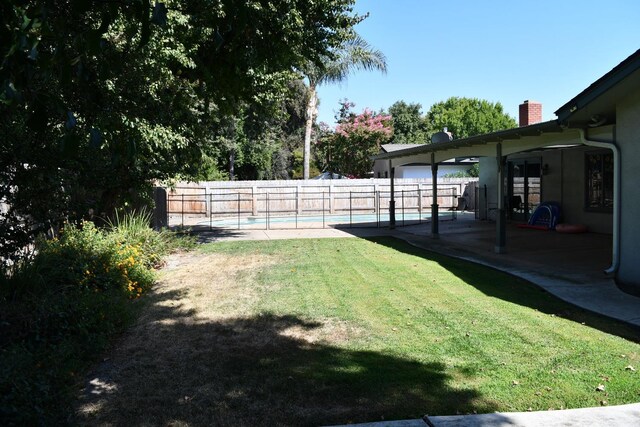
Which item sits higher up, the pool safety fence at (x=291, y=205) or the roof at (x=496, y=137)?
the roof at (x=496, y=137)

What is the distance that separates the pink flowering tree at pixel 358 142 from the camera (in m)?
39.6

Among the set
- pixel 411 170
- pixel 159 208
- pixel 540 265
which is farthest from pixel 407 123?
pixel 540 265

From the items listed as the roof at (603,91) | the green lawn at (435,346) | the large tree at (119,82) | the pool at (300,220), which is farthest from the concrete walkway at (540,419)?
the pool at (300,220)

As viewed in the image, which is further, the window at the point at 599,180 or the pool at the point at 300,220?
the pool at the point at 300,220

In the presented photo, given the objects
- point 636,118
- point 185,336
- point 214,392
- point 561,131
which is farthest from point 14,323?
point 561,131

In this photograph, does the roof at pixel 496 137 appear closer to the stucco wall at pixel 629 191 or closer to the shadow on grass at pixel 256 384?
the stucco wall at pixel 629 191

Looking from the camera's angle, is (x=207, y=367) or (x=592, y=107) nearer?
(x=207, y=367)

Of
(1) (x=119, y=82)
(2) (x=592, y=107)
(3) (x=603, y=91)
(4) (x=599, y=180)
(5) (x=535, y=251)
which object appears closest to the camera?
(3) (x=603, y=91)

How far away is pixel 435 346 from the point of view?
573cm

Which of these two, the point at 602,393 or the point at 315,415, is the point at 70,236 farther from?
the point at 602,393

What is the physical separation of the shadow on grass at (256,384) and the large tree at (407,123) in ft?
157

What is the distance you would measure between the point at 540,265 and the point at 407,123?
4614cm

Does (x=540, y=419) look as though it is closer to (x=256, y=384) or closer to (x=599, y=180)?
(x=256, y=384)

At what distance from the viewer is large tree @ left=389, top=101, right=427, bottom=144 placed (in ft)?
175
